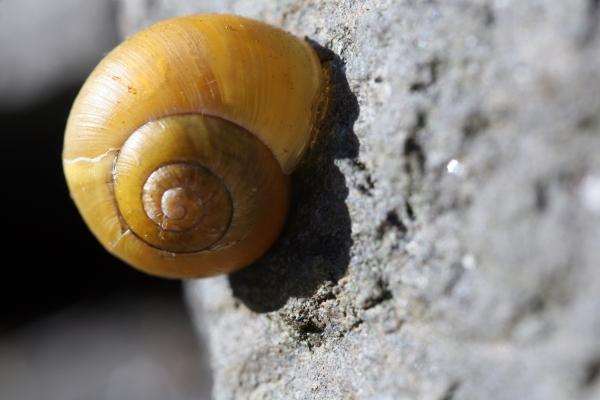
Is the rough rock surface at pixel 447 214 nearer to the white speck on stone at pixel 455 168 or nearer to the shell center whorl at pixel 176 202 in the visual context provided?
the white speck on stone at pixel 455 168

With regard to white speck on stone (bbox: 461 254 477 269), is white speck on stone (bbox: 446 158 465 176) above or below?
above

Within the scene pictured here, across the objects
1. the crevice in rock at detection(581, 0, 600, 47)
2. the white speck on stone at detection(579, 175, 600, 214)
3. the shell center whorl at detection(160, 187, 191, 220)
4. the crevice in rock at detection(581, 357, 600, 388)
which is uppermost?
the crevice in rock at detection(581, 0, 600, 47)

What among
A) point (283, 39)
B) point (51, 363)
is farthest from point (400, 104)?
point (51, 363)

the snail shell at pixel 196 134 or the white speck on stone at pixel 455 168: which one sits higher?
the white speck on stone at pixel 455 168

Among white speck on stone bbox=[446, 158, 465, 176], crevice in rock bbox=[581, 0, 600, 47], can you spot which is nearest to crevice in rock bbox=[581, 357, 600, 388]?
white speck on stone bbox=[446, 158, 465, 176]

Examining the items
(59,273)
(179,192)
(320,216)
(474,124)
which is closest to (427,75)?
(474,124)

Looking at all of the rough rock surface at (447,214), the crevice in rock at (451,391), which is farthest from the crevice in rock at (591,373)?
the crevice in rock at (451,391)

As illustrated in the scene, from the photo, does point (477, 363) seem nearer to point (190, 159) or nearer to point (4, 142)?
point (190, 159)

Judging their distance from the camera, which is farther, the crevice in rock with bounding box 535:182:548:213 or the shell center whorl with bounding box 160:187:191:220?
the shell center whorl with bounding box 160:187:191:220

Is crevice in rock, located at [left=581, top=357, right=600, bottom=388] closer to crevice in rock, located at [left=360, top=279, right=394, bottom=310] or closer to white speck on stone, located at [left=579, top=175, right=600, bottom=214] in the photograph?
white speck on stone, located at [left=579, top=175, right=600, bottom=214]
